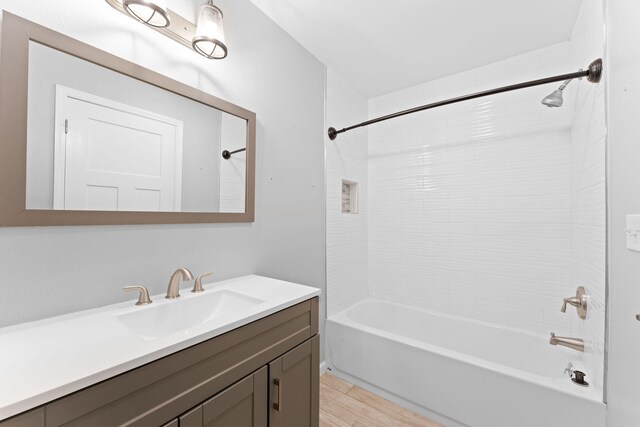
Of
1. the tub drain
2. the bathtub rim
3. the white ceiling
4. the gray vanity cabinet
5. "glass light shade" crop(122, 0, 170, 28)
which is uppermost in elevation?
the white ceiling

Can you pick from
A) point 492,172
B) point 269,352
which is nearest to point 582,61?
point 492,172

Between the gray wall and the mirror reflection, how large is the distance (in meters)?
0.10

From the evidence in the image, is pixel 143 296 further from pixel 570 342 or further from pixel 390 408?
pixel 570 342

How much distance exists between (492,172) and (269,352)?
2.11 metres

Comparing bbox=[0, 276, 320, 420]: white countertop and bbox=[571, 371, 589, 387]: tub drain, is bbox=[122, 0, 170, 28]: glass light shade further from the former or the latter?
bbox=[571, 371, 589, 387]: tub drain

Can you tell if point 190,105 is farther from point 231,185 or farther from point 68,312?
point 68,312

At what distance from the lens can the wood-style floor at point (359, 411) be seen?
5.21 ft

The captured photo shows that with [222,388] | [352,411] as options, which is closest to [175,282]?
[222,388]

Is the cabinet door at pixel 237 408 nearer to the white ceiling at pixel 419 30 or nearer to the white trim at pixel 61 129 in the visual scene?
the white trim at pixel 61 129

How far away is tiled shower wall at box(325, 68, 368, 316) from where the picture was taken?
221cm

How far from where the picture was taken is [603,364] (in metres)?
1.18

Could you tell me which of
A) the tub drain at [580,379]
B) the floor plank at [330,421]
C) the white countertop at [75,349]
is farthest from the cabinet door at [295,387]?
the tub drain at [580,379]

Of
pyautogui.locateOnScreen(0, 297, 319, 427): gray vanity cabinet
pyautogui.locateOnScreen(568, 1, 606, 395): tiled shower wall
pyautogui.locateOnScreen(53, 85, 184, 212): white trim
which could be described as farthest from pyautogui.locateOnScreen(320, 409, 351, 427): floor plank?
pyautogui.locateOnScreen(53, 85, 184, 212): white trim

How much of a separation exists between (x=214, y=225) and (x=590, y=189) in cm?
201
